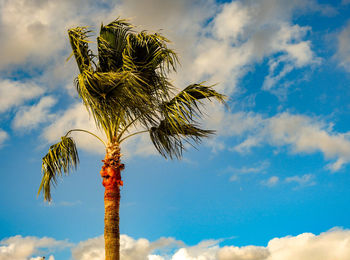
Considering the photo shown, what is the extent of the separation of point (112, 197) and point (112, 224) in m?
0.76

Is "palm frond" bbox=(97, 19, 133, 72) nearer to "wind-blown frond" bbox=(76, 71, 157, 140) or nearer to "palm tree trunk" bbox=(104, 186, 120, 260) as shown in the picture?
"wind-blown frond" bbox=(76, 71, 157, 140)

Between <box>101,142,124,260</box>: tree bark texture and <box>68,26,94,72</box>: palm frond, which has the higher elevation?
<box>68,26,94,72</box>: palm frond

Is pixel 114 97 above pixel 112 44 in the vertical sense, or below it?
below

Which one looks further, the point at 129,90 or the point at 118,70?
the point at 118,70

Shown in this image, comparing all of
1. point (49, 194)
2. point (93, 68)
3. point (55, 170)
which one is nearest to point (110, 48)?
point (93, 68)

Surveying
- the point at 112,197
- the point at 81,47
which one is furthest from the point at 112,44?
the point at 112,197

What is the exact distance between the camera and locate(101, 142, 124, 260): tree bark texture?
1048cm

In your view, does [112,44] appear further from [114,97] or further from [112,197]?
[112,197]

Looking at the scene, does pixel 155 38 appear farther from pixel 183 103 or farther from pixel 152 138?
pixel 152 138

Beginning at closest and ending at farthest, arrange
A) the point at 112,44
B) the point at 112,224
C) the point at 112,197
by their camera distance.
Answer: the point at 112,224
the point at 112,197
the point at 112,44

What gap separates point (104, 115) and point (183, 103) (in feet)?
7.89

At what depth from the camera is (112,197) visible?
1095cm

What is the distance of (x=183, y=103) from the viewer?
1145 centimetres

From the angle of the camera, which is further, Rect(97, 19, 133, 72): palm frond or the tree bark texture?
Rect(97, 19, 133, 72): palm frond
